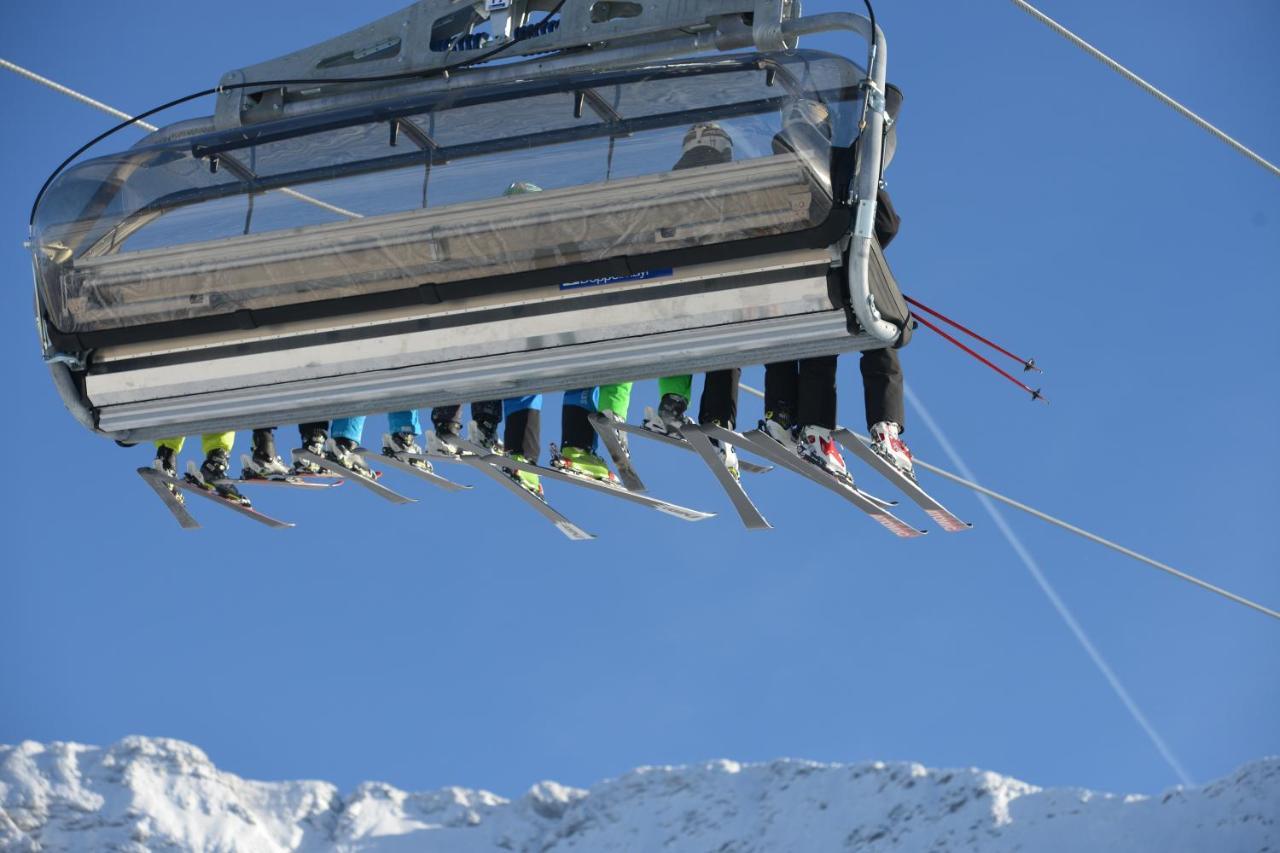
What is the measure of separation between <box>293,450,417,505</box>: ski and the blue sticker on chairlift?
4.71 meters

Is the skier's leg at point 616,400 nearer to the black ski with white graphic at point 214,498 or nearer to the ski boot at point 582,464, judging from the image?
the ski boot at point 582,464

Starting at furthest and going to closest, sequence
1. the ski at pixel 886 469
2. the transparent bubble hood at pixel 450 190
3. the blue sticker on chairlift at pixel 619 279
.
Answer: the ski at pixel 886 469 → the blue sticker on chairlift at pixel 619 279 → the transparent bubble hood at pixel 450 190

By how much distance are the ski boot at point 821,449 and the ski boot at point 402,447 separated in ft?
11.5

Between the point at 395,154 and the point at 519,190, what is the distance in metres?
0.92

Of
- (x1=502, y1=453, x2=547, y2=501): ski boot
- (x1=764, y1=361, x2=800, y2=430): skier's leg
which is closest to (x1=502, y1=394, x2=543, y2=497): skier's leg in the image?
(x1=502, y1=453, x2=547, y2=501): ski boot

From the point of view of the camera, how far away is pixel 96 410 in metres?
11.4

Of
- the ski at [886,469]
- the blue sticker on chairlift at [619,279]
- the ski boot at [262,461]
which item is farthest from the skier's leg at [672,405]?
the ski boot at [262,461]

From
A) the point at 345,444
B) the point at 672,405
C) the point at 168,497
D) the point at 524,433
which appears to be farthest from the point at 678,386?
the point at 168,497

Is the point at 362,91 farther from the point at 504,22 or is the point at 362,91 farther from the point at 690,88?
the point at 690,88

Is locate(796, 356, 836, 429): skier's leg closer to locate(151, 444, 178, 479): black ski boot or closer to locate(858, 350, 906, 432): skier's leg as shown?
locate(858, 350, 906, 432): skier's leg

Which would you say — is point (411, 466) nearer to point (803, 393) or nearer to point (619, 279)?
point (803, 393)

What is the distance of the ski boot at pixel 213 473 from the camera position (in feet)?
48.6

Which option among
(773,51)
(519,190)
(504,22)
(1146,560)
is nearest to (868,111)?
(773,51)

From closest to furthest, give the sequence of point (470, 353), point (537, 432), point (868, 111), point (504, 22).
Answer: point (868, 111) < point (470, 353) < point (504, 22) < point (537, 432)
